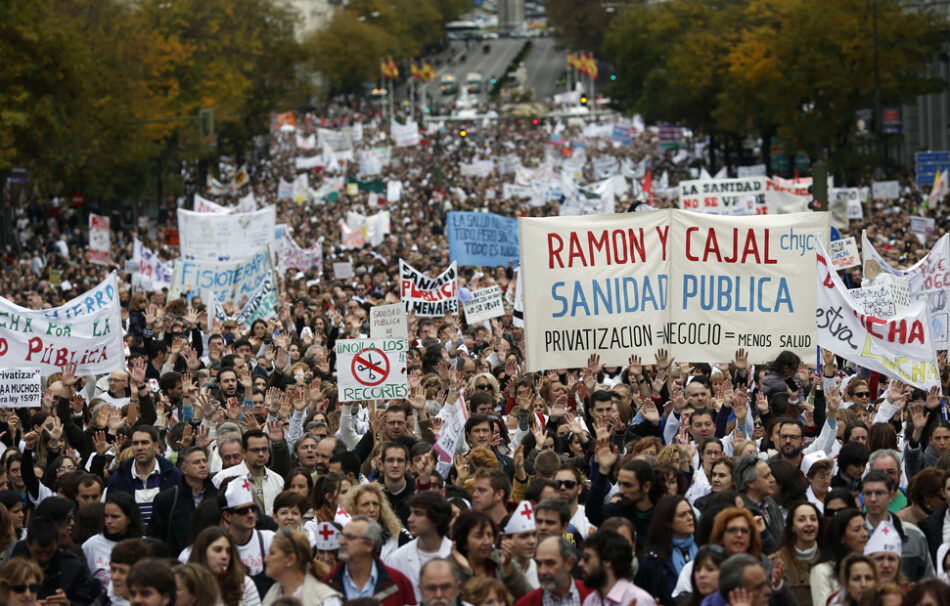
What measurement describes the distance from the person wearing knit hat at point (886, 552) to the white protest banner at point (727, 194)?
22304 mm

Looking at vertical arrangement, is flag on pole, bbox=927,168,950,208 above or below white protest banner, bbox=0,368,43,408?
below

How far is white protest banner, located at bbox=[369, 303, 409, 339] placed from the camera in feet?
52.0

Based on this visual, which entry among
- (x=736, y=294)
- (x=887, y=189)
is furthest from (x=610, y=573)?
(x=887, y=189)

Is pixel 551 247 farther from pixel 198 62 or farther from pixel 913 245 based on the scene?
pixel 198 62

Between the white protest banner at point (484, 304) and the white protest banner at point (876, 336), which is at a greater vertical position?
the white protest banner at point (876, 336)

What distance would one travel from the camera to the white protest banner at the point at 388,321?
52.0 ft

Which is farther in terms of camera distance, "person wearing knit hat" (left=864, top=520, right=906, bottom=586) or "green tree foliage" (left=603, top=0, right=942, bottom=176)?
"green tree foliage" (left=603, top=0, right=942, bottom=176)

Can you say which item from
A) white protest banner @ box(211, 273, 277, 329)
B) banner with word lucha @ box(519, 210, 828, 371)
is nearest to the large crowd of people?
banner with word lucha @ box(519, 210, 828, 371)

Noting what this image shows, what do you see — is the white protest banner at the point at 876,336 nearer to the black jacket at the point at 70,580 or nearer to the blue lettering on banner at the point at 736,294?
the blue lettering on banner at the point at 736,294

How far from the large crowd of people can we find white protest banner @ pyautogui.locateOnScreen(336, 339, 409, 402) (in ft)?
0.57

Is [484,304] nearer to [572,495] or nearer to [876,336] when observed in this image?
[876,336]

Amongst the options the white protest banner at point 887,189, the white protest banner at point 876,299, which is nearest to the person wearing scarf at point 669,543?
the white protest banner at point 876,299

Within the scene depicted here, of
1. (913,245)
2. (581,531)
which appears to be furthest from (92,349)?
(913,245)

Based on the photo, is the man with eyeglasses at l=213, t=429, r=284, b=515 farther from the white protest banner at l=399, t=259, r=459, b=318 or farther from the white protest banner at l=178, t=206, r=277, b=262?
the white protest banner at l=178, t=206, r=277, b=262
